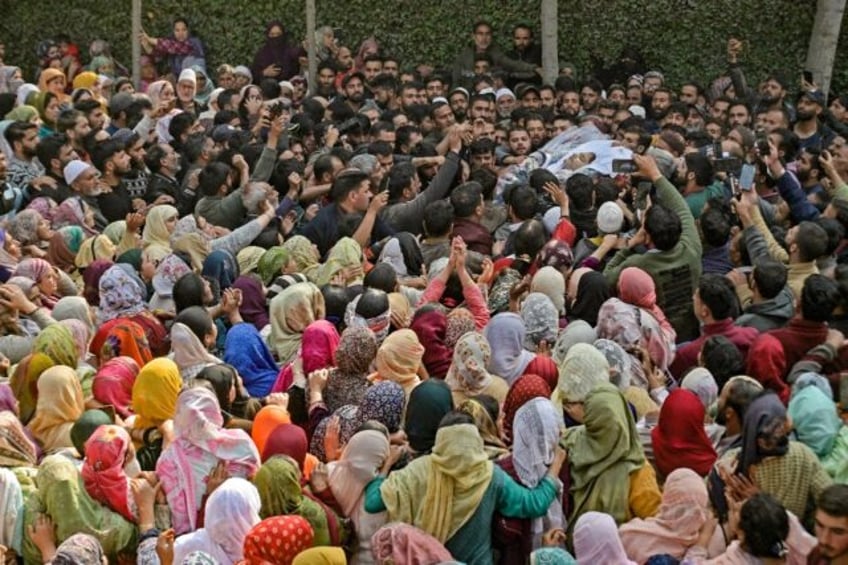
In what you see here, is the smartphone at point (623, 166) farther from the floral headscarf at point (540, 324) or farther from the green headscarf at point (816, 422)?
the green headscarf at point (816, 422)

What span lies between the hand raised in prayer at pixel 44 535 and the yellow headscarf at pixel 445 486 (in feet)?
5.42

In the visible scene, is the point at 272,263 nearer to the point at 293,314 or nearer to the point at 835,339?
the point at 293,314

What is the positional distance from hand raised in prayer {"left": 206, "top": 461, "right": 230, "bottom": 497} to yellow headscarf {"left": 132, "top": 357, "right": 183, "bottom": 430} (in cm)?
63

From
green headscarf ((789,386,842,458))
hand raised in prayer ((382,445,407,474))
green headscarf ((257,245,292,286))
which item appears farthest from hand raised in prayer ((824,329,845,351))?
green headscarf ((257,245,292,286))

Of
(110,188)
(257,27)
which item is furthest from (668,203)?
(257,27)

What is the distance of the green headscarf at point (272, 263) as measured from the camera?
12.2 m

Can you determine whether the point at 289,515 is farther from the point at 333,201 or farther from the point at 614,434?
the point at 333,201

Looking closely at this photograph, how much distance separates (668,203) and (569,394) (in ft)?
10.1

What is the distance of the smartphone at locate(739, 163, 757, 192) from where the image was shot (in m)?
12.4

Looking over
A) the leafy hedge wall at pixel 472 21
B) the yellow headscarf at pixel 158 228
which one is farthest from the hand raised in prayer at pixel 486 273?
the leafy hedge wall at pixel 472 21

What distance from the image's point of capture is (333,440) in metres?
9.17

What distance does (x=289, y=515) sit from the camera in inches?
320

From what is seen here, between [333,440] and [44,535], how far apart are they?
1557 millimetres

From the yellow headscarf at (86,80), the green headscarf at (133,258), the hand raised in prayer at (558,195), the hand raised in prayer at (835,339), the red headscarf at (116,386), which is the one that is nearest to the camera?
the red headscarf at (116,386)
